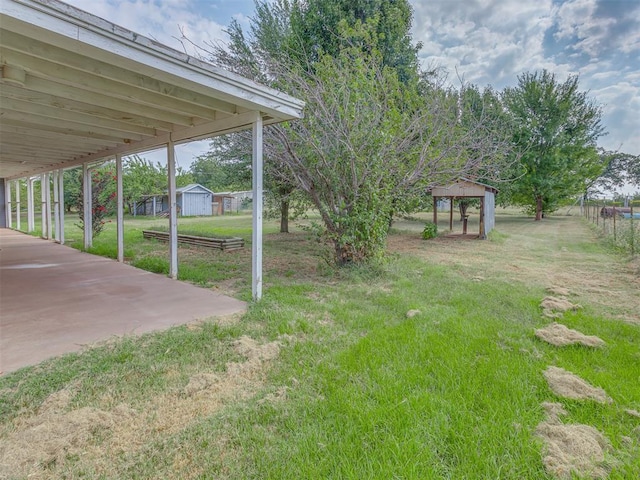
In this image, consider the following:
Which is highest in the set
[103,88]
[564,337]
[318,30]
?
A: [318,30]

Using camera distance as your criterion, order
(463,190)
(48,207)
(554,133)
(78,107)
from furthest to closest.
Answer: (554,133) → (463,190) → (48,207) → (78,107)

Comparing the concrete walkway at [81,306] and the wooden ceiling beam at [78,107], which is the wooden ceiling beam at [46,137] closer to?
the wooden ceiling beam at [78,107]

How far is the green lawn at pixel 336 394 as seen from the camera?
5.57 feet

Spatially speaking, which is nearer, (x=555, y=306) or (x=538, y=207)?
(x=555, y=306)

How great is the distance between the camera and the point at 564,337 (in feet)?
10.4

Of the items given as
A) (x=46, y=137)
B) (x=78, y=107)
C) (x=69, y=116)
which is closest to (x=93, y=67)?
(x=78, y=107)

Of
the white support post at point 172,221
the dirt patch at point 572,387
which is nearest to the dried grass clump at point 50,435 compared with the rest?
the dirt patch at point 572,387

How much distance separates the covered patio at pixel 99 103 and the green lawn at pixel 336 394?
3.25 ft

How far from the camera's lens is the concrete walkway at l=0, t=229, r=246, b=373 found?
3.00 meters

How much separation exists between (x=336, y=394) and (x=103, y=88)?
12.2 ft

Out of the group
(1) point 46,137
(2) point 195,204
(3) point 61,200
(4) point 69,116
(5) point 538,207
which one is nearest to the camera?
(4) point 69,116

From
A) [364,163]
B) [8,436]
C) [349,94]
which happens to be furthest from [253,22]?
[8,436]

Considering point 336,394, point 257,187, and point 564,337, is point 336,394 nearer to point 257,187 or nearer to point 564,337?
point 564,337

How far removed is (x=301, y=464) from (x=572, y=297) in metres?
4.57
